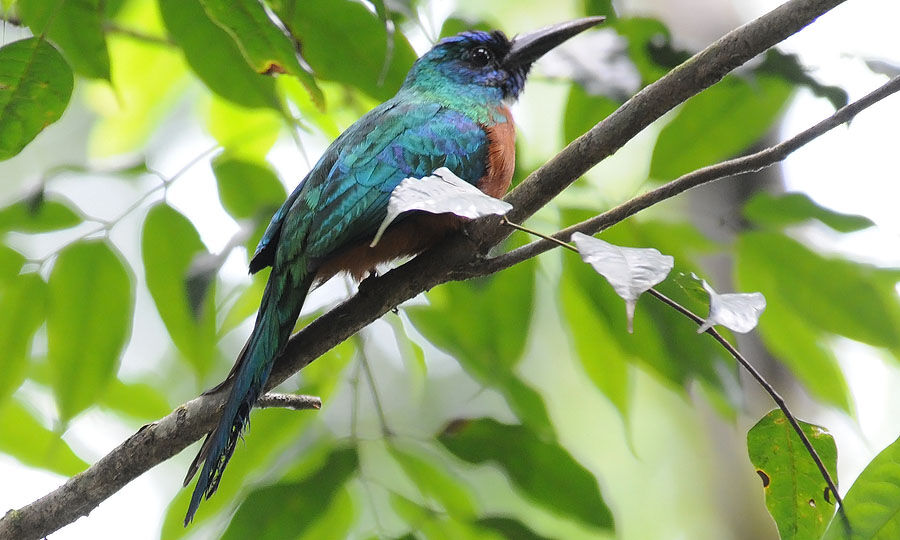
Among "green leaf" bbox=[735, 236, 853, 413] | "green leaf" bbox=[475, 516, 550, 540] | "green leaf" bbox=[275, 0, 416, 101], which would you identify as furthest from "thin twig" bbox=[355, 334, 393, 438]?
"green leaf" bbox=[735, 236, 853, 413]

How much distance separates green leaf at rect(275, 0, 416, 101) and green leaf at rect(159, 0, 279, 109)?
0.36 feet

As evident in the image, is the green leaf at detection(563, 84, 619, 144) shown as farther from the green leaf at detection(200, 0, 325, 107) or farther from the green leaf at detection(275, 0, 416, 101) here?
the green leaf at detection(200, 0, 325, 107)

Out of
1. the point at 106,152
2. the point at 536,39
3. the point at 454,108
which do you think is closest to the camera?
the point at 454,108

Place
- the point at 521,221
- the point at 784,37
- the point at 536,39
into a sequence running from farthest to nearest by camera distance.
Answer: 1. the point at 536,39
2. the point at 521,221
3. the point at 784,37

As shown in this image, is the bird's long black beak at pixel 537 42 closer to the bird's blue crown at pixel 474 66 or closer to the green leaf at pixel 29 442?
the bird's blue crown at pixel 474 66

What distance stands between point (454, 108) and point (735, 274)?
2.22ft

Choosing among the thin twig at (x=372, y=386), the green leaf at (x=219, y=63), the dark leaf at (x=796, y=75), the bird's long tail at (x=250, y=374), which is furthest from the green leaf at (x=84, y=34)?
the dark leaf at (x=796, y=75)

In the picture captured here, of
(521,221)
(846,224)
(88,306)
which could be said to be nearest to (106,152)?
(88,306)

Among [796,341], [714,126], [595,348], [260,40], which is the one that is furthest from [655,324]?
[260,40]

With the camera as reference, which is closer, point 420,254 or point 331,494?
point 420,254

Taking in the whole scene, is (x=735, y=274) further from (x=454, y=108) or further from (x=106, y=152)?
(x=106, y=152)

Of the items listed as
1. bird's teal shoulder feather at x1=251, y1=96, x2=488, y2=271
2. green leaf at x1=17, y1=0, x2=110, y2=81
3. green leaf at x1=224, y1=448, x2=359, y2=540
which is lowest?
green leaf at x1=224, y1=448, x2=359, y2=540

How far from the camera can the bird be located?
1.37 meters

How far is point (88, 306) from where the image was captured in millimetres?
1690
